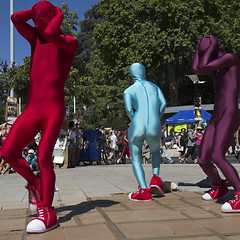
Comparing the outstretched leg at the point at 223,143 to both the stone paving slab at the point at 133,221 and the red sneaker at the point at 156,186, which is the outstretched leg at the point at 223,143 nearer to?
the stone paving slab at the point at 133,221

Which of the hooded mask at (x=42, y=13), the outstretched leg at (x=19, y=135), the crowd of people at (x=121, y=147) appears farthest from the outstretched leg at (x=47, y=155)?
the crowd of people at (x=121, y=147)

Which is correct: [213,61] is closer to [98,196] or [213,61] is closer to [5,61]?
[98,196]

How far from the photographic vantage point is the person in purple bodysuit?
162 inches

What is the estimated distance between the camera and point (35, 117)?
3465mm

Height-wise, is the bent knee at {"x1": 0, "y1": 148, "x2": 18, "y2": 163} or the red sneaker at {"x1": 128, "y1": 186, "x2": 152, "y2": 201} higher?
the bent knee at {"x1": 0, "y1": 148, "x2": 18, "y2": 163}

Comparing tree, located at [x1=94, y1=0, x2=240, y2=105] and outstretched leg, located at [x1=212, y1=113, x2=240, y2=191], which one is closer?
outstretched leg, located at [x1=212, y1=113, x2=240, y2=191]

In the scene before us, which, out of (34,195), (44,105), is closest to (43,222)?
(34,195)

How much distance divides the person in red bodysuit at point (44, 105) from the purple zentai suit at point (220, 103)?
5.09 feet

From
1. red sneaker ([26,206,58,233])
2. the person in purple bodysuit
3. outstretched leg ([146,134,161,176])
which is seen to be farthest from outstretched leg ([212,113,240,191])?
red sneaker ([26,206,58,233])

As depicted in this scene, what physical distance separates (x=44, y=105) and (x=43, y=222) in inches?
40.5

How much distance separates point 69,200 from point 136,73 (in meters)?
1.96

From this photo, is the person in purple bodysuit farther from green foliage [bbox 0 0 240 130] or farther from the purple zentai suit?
green foliage [bbox 0 0 240 130]

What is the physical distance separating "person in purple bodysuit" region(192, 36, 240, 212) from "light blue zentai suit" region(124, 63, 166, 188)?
807 millimetres

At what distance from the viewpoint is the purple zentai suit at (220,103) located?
4.12 metres
